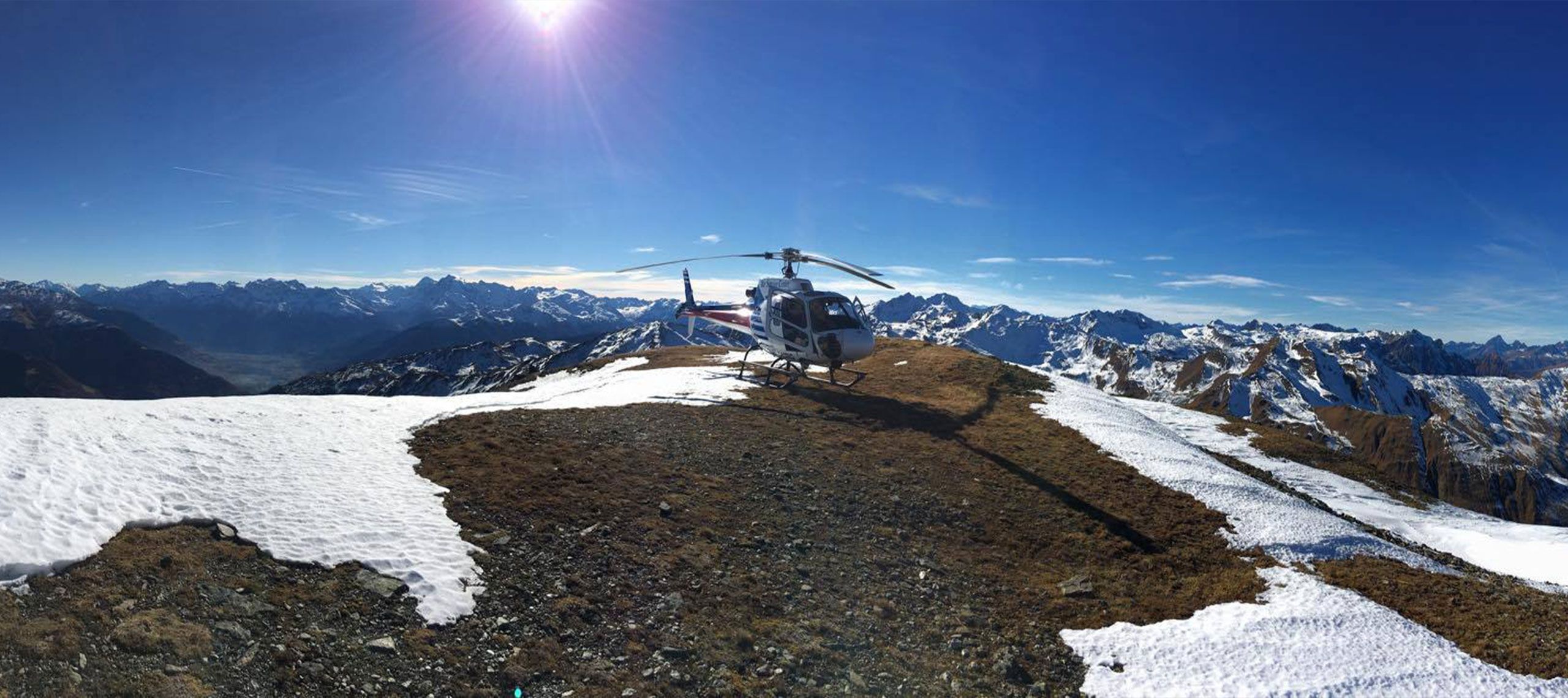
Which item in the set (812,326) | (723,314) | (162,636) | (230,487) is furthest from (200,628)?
(723,314)

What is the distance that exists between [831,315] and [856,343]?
1.77 metres

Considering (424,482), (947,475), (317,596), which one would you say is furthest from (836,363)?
(317,596)

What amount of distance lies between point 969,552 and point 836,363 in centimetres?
1456

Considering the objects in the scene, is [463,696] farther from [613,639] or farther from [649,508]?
[649,508]

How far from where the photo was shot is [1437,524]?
938 inches

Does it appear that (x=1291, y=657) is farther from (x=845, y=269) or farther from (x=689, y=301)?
(x=689, y=301)

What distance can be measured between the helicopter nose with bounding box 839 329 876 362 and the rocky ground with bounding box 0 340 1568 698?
7216mm

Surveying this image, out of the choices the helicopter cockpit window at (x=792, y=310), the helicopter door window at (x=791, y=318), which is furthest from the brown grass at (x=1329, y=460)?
the helicopter cockpit window at (x=792, y=310)

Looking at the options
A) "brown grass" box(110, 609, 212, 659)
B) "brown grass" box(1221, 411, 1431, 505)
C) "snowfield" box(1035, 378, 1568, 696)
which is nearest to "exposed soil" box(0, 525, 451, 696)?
"brown grass" box(110, 609, 212, 659)

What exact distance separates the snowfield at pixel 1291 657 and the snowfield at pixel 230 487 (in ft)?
37.6

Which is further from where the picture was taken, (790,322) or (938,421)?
(790,322)

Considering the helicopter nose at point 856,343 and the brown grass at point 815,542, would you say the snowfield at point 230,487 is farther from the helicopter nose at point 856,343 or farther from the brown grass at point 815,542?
the helicopter nose at point 856,343

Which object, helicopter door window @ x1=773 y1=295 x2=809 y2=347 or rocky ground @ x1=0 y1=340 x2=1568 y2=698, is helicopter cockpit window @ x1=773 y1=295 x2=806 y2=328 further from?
rocky ground @ x1=0 y1=340 x2=1568 y2=698

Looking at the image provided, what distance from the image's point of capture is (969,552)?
1445cm
